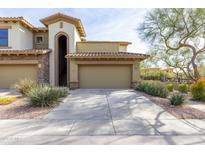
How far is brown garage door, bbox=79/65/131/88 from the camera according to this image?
709 inches

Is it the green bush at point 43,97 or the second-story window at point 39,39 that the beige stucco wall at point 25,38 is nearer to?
the second-story window at point 39,39

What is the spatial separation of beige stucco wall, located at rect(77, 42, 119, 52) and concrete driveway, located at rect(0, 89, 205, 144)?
1202cm

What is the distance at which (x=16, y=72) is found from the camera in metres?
17.8

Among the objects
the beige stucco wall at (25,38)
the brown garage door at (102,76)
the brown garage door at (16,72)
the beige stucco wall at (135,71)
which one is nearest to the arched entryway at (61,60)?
the brown garage door at (102,76)

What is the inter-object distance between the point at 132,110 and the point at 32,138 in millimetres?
5077

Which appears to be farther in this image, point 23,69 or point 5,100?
point 23,69

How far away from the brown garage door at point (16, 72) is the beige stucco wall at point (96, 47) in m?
5.33

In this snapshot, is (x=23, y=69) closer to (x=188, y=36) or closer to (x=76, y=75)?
(x=76, y=75)

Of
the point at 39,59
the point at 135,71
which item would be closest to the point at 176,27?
the point at 135,71

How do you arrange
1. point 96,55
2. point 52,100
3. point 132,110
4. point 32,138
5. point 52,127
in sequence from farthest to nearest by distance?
point 96,55
point 52,100
point 132,110
point 52,127
point 32,138

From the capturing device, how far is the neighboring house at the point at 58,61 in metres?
17.4

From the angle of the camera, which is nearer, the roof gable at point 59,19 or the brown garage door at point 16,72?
the brown garage door at point 16,72

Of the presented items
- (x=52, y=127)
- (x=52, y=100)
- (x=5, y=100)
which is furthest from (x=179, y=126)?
(x=5, y=100)

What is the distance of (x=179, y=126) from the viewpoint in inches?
269
